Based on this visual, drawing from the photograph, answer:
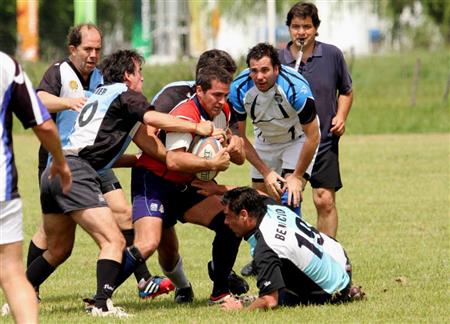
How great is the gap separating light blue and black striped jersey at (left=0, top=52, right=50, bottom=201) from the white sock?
2600mm

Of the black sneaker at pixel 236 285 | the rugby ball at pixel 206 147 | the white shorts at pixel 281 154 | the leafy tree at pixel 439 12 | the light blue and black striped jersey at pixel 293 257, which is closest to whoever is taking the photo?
the light blue and black striped jersey at pixel 293 257

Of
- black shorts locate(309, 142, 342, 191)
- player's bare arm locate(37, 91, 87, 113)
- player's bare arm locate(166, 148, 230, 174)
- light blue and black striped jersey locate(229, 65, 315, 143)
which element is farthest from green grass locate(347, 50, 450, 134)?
player's bare arm locate(166, 148, 230, 174)

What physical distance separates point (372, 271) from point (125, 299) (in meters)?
2.20

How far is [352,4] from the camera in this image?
211 feet

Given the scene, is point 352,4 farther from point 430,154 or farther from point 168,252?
point 168,252

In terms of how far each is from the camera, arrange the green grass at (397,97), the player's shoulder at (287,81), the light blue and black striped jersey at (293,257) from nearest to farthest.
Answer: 1. the light blue and black striped jersey at (293,257)
2. the player's shoulder at (287,81)
3. the green grass at (397,97)

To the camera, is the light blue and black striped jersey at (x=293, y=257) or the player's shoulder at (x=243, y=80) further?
the player's shoulder at (x=243, y=80)

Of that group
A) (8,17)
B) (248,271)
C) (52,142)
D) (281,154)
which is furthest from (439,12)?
(52,142)

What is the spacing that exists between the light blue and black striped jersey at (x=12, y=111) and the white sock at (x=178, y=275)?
102 inches

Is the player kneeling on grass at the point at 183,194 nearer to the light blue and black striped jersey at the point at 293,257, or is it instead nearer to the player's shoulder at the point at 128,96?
the player's shoulder at the point at 128,96

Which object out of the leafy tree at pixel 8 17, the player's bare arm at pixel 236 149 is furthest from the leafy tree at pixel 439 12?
the player's bare arm at pixel 236 149

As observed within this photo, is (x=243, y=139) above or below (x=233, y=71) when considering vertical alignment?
below

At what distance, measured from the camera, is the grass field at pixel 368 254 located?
7910 mm

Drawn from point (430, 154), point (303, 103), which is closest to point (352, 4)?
point (430, 154)
